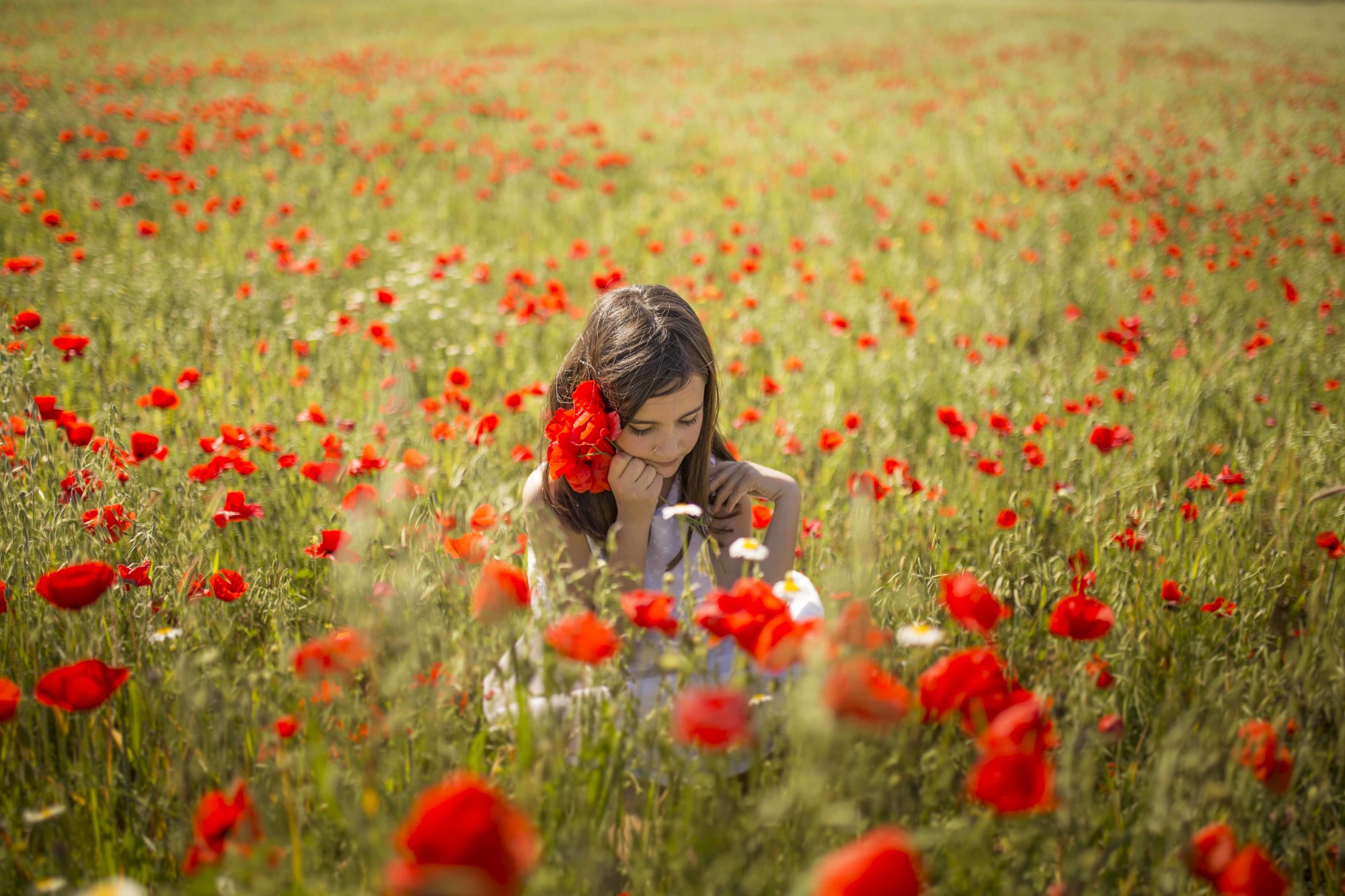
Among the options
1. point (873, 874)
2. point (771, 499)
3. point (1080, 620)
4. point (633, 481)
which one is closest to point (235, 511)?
point (633, 481)

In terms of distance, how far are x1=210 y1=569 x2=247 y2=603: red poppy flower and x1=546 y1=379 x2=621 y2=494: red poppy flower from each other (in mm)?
658

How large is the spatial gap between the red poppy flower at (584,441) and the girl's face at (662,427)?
7cm

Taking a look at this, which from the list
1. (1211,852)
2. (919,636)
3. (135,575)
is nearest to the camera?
(1211,852)

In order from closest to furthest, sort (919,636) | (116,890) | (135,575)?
(116,890)
(919,636)
(135,575)

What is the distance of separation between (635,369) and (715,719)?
44.2 inches

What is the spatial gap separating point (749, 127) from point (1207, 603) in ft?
29.1

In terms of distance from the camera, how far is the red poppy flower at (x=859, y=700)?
2.70 ft

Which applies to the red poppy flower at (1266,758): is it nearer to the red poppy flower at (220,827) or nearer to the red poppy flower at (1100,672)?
the red poppy flower at (1100,672)

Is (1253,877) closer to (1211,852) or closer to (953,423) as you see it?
(1211,852)

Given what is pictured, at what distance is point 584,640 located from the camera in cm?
97

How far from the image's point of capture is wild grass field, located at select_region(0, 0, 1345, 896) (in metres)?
1.03

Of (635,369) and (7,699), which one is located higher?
(635,369)

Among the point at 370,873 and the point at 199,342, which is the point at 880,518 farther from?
the point at 199,342

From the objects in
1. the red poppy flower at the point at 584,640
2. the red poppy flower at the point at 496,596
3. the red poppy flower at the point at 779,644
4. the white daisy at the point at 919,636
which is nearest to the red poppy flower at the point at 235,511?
the red poppy flower at the point at 496,596
